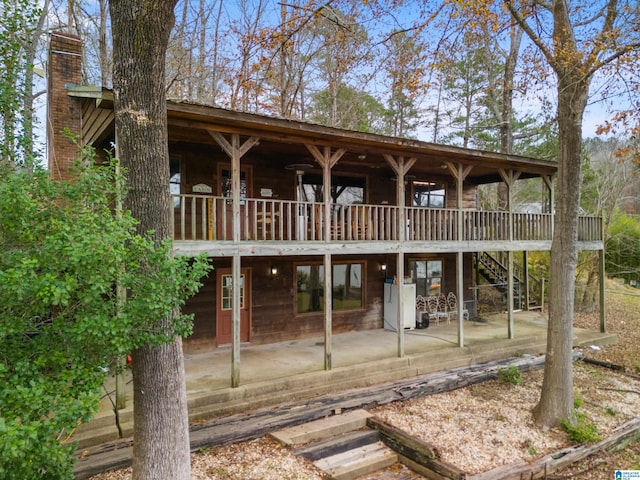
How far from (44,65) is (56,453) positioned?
1765cm

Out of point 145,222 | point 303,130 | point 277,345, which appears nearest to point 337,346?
point 277,345

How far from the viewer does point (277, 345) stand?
11.1m

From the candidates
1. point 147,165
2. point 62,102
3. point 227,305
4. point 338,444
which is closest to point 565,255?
point 338,444

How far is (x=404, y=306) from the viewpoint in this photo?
43.6 feet

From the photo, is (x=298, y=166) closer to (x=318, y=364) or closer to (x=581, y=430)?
(x=318, y=364)

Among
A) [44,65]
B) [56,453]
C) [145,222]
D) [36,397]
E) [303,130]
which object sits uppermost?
[44,65]

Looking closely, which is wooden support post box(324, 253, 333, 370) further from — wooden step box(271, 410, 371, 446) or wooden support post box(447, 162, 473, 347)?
wooden support post box(447, 162, 473, 347)

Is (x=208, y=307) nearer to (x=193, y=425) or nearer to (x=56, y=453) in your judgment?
(x=193, y=425)

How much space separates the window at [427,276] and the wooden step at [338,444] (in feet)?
25.7

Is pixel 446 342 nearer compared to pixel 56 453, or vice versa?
pixel 56 453

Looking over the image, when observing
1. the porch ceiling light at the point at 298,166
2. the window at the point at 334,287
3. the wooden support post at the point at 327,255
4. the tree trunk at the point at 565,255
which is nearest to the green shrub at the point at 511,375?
the tree trunk at the point at 565,255

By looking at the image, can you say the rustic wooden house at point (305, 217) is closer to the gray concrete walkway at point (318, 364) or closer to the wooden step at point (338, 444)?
the gray concrete walkway at point (318, 364)

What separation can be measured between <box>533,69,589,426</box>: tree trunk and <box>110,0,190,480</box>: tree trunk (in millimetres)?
6671

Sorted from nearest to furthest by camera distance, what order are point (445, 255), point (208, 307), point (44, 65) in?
point (208, 307)
point (445, 255)
point (44, 65)
